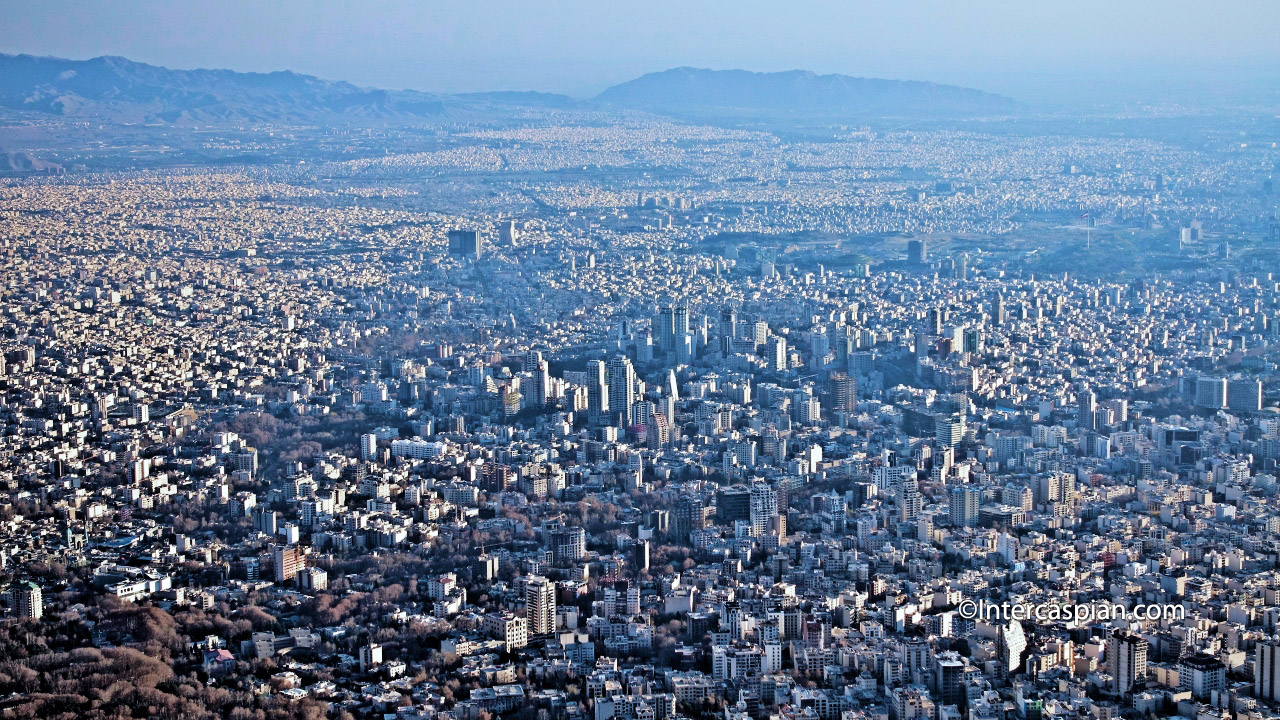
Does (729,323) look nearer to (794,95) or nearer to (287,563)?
(287,563)

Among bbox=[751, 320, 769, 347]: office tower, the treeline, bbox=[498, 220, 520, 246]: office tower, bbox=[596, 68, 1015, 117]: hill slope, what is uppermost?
bbox=[596, 68, 1015, 117]: hill slope

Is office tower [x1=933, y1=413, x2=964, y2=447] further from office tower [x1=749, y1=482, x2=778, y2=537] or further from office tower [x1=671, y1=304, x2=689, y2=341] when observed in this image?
office tower [x1=671, y1=304, x2=689, y2=341]

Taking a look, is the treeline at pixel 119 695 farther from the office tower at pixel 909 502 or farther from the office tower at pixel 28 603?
the office tower at pixel 909 502

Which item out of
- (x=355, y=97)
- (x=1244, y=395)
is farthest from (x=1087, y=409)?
(x=355, y=97)

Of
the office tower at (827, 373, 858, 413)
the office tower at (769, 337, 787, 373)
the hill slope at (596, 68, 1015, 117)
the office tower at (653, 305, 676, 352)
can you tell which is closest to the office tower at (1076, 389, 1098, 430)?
the office tower at (827, 373, 858, 413)

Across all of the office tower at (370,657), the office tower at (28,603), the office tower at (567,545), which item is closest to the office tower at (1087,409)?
the office tower at (567,545)

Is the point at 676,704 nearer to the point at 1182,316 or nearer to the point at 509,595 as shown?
the point at 509,595

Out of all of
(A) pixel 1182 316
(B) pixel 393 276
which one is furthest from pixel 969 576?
(B) pixel 393 276
